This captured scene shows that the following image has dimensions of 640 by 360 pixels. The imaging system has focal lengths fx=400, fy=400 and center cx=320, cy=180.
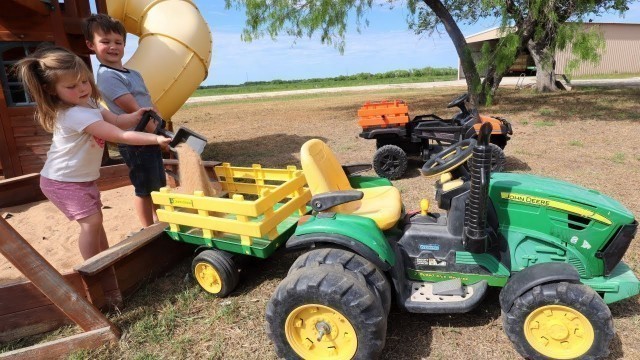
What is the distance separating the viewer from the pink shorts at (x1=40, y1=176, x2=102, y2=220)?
8.02ft

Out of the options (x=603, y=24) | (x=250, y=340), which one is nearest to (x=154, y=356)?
(x=250, y=340)

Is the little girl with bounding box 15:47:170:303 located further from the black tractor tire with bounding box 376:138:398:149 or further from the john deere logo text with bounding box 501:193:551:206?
the black tractor tire with bounding box 376:138:398:149

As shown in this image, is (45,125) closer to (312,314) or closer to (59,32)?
(312,314)

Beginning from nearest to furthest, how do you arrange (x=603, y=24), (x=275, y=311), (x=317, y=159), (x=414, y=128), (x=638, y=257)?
(x=275, y=311)
(x=317, y=159)
(x=638, y=257)
(x=414, y=128)
(x=603, y=24)

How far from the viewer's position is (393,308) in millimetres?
2467

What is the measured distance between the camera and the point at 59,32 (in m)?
5.67

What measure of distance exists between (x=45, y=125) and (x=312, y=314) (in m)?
1.87

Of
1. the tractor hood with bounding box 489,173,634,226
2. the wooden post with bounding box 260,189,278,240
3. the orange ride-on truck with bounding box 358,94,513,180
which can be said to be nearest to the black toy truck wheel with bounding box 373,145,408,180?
the orange ride-on truck with bounding box 358,94,513,180

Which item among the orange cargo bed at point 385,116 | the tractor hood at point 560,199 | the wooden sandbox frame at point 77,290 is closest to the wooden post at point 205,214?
the wooden sandbox frame at point 77,290

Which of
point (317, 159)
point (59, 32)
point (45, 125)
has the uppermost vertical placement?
point (59, 32)

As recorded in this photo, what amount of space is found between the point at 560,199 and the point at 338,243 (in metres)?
1.14

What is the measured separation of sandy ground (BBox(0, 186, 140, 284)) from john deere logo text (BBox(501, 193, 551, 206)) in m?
3.16

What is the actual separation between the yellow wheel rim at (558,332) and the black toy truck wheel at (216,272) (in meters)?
1.76

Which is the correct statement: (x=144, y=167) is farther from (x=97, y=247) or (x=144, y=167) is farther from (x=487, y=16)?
(x=487, y=16)
